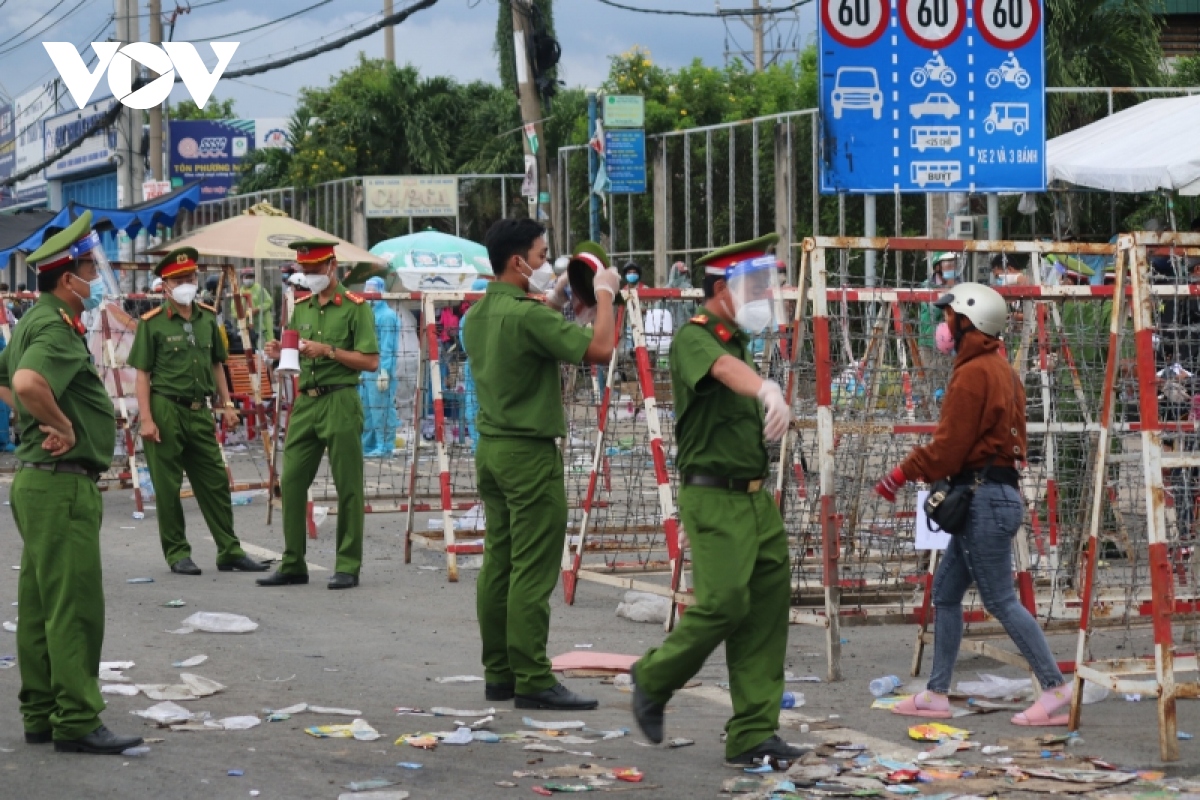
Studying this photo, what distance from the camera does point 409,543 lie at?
12.6 m

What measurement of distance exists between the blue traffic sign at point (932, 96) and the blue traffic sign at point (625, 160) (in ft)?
52.7

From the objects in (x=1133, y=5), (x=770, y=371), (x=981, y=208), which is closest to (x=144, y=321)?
(x=770, y=371)

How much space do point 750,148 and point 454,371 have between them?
524 inches

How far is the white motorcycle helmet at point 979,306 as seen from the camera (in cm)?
725

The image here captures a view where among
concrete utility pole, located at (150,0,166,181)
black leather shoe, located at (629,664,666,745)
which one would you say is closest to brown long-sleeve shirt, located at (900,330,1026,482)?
black leather shoe, located at (629,664,666,745)

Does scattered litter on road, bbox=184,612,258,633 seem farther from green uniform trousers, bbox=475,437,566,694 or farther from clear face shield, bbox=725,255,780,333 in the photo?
clear face shield, bbox=725,255,780,333

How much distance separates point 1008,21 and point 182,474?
6.10 meters

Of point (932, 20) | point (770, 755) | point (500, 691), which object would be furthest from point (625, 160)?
point (770, 755)

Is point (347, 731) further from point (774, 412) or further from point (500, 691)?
point (774, 412)

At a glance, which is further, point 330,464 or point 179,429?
point 179,429

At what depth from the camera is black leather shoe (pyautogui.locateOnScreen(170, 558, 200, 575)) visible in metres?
12.0

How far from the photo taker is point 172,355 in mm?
12125

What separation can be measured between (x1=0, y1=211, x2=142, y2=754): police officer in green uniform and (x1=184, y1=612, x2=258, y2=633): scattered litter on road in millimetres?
2630

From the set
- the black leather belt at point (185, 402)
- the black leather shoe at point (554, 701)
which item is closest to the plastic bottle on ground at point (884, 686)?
the black leather shoe at point (554, 701)
